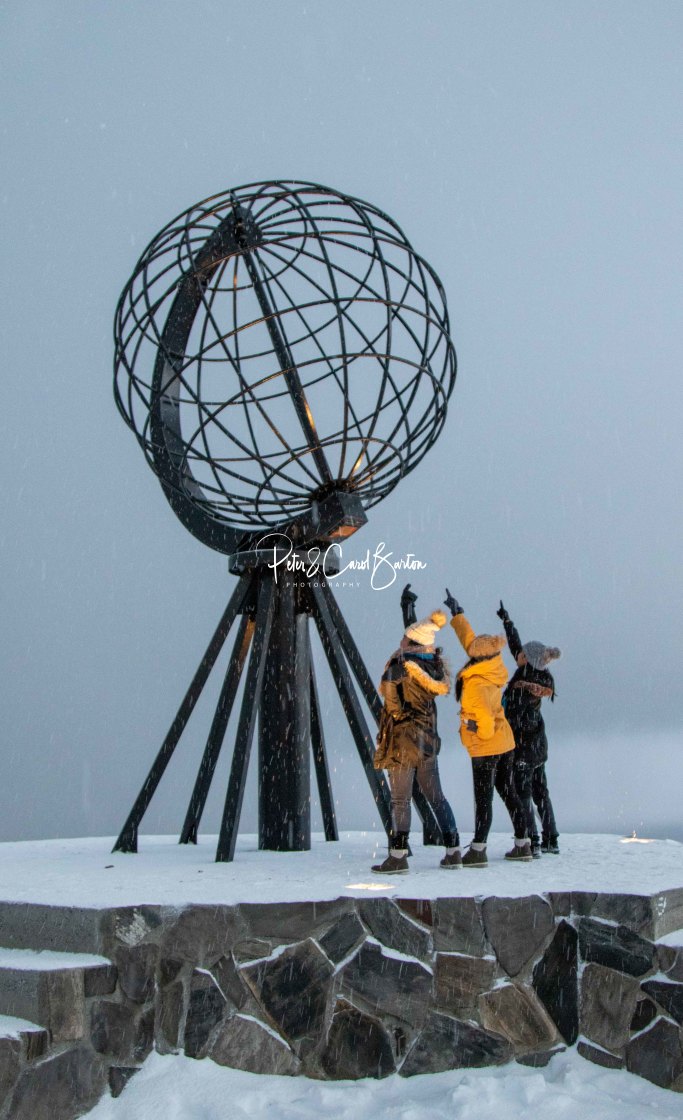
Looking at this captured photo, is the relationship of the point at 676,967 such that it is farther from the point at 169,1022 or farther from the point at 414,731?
the point at 169,1022

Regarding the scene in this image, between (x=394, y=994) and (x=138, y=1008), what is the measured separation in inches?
43.4

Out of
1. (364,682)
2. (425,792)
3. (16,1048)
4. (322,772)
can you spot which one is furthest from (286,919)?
(322,772)

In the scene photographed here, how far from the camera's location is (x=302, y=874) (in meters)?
5.11

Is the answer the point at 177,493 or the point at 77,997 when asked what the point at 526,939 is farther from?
the point at 177,493

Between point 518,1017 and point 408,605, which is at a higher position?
point 408,605

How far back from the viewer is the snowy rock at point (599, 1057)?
4160mm

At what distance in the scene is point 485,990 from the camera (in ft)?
13.9

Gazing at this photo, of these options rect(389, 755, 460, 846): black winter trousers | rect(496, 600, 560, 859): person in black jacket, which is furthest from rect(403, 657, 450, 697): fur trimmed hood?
rect(496, 600, 560, 859): person in black jacket

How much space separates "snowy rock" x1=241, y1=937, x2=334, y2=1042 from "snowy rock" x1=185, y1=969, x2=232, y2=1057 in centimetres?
15

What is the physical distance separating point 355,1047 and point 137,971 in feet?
3.24

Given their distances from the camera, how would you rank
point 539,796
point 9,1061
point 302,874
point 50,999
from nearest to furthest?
point 9,1061 → point 50,999 → point 302,874 → point 539,796

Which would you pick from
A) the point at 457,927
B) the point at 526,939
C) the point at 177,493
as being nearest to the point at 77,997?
the point at 457,927

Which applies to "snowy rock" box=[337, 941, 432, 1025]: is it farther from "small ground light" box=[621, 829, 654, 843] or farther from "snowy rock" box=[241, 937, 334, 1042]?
"small ground light" box=[621, 829, 654, 843]

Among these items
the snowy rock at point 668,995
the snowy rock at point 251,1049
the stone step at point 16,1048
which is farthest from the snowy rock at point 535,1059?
the stone step at point 16,1048
